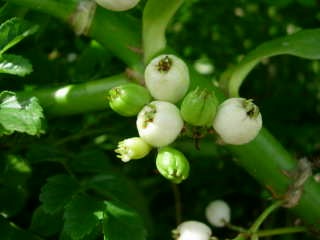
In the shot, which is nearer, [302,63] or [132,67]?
[132,67]

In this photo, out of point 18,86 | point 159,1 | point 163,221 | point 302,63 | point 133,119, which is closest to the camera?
point 159,1

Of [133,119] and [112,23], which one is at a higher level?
[112,23]

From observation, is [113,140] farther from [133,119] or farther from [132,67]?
[132,67]

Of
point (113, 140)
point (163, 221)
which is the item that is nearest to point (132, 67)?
point (113, 140)

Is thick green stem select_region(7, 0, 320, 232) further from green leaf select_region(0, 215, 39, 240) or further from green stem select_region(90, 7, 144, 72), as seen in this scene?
green leaf select_region(0, 215, 39, 240)

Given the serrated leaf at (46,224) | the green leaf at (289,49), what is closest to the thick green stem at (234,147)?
the green leaf at (289,49)

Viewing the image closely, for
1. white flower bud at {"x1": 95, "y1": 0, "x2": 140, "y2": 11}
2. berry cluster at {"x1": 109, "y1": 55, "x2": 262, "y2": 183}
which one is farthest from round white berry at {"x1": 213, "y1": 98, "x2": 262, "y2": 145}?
white flower bud at {"x1": 95, "y1": 0, "x2": 140, "y2": 11}
